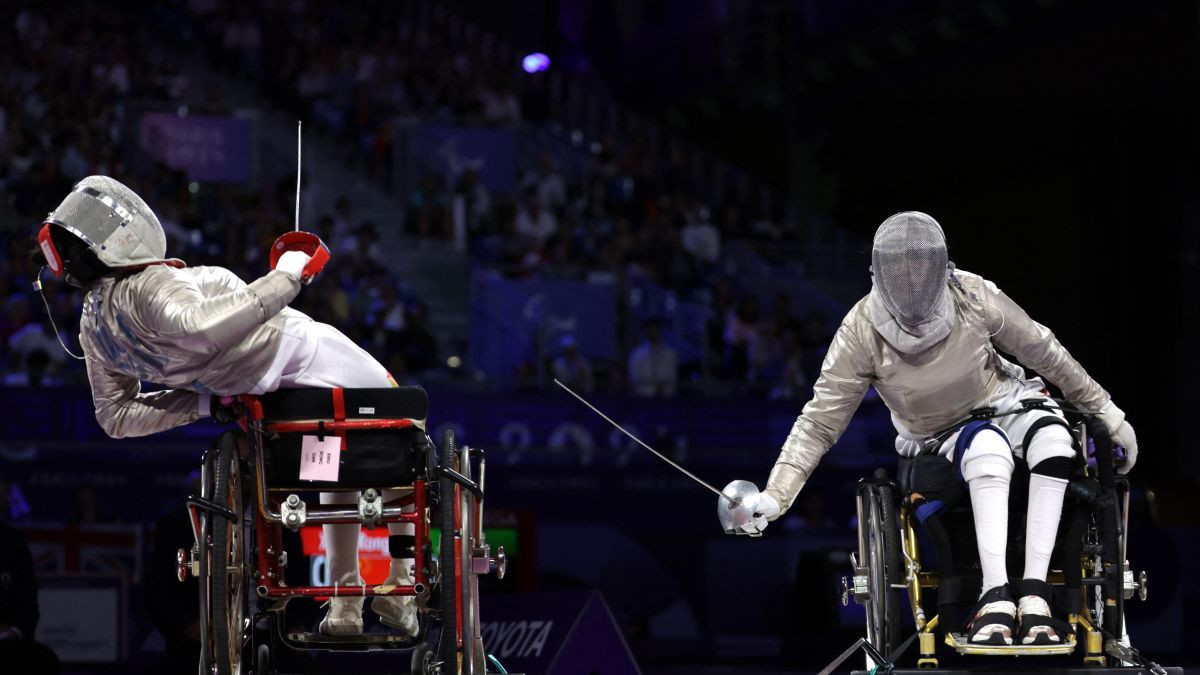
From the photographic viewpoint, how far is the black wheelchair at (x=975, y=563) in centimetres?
432

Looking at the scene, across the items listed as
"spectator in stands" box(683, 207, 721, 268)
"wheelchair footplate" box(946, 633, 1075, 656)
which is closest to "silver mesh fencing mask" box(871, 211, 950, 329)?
"wheelchair footplate" box(946, 633, 1075, 656)

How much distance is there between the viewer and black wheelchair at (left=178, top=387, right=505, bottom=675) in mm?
4281

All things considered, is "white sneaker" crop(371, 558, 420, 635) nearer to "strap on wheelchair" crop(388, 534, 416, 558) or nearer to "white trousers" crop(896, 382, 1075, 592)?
"strap on wheelchair" crop(388, 534, 416, 558)

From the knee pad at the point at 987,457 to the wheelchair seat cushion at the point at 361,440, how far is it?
4.71 ft

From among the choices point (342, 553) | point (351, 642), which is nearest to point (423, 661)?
point (351, 642)

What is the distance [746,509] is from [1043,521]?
30.5 inches

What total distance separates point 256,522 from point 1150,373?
1394cm

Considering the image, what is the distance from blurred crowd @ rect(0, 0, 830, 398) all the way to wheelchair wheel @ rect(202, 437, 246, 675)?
6175 millimetres

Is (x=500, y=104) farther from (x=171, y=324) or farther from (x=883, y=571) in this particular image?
(x=883, y=571)

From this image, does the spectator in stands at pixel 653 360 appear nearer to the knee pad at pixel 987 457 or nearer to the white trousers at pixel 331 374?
the white trousers at pixel 331 374

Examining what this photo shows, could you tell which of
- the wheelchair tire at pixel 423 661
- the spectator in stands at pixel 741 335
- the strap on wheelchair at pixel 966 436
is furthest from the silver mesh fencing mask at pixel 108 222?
the spectator in stands at pixel 741 335

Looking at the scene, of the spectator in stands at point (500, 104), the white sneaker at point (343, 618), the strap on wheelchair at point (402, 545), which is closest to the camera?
the strap on wheelchair at point (402, 545)

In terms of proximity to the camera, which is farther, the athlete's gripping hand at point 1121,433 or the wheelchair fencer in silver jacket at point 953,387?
the athlete's gripping hand at point 1121,433

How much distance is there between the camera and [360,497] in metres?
4.41
